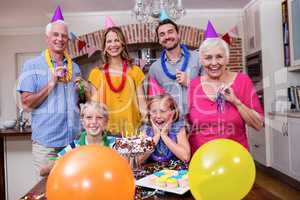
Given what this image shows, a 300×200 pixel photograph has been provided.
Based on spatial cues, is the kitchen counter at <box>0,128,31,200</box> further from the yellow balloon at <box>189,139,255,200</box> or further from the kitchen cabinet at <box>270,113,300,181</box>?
the kitchen cabinet at <box>270,113,300,181</box>

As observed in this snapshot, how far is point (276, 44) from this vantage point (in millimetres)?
4477

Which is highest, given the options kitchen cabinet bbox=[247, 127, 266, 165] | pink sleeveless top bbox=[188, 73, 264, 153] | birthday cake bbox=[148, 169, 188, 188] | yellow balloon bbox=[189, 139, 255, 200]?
pink sleeveless top bbox=[188, 73, 264, 153]

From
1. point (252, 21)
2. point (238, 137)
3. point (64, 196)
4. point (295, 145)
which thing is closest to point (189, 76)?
point (238, 137)

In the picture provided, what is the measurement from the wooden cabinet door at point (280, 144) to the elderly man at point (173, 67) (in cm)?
224

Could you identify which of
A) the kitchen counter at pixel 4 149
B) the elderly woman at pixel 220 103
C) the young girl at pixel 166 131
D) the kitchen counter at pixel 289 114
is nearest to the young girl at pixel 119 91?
the young girl at pixel 166 131

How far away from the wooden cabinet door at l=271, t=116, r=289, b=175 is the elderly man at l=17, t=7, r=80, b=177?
269cm

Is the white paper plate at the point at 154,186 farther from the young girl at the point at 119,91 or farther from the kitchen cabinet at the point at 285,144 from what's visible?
the kitchen cabinet at the point at 285,144

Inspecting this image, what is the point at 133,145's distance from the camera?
1.38 metres

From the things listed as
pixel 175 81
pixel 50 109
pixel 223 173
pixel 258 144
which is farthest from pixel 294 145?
pixel 223 173

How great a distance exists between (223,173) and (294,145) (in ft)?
9.87

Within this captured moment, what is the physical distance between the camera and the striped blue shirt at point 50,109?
1974mm

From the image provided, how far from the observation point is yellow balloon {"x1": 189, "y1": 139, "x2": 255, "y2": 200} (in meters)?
0.94

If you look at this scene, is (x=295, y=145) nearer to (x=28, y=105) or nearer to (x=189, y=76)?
(x=189, y=76)

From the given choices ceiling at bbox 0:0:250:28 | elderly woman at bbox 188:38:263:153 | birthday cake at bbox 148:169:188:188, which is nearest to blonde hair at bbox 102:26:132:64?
elderly woman at bbox 188:38:263:153
